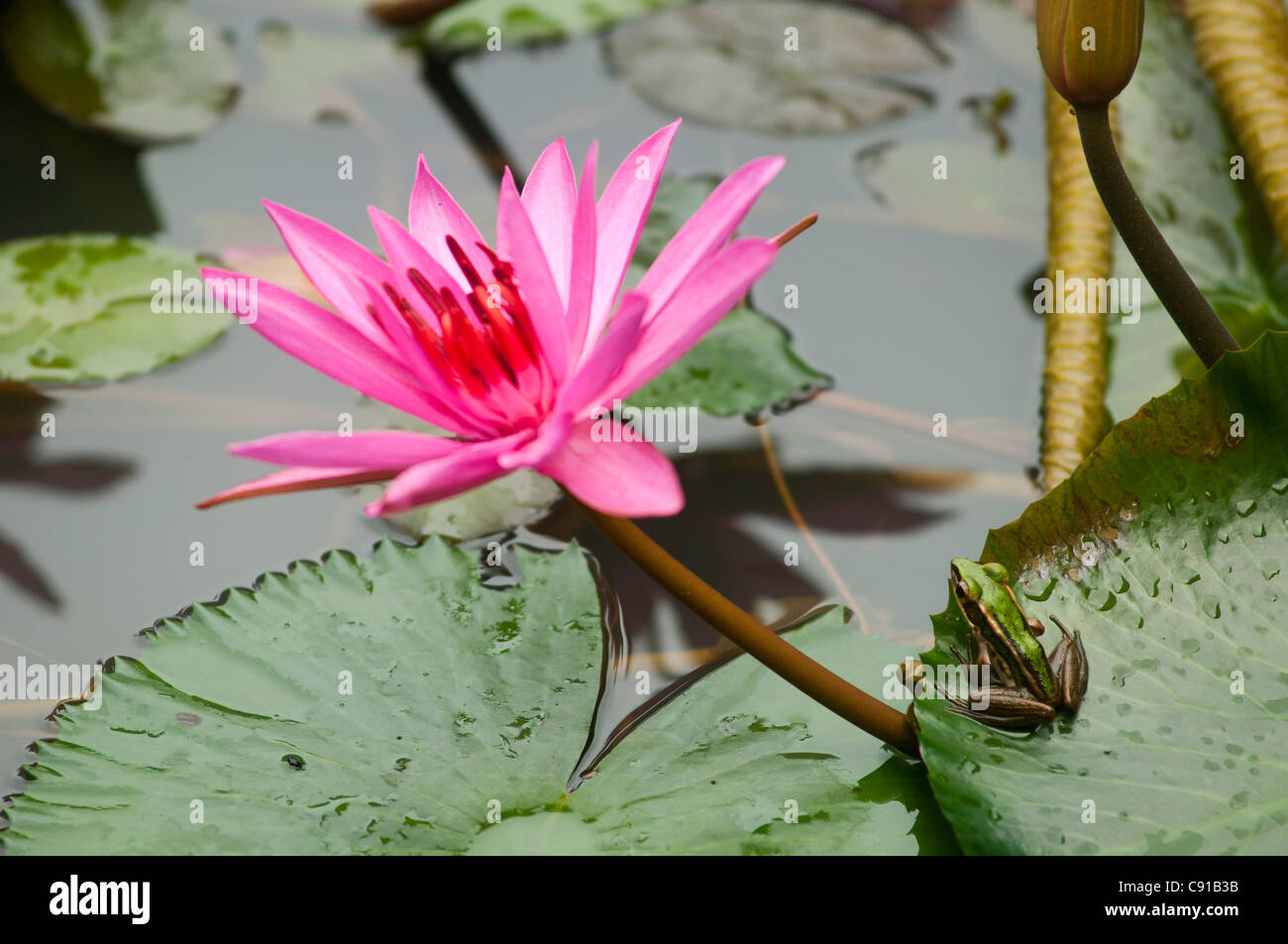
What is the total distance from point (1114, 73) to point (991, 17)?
81.4 inches

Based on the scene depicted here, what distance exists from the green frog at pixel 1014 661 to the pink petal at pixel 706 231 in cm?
52

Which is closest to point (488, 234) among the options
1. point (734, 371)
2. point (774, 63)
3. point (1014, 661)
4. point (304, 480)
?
point (734, 371)

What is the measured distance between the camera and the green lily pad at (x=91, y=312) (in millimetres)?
1834

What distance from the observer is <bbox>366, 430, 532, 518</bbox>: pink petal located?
0.83 meters

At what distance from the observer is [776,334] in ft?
6.31

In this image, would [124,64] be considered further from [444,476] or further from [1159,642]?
[1159,642]

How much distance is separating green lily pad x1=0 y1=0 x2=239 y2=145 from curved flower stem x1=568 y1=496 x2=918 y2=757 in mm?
2026

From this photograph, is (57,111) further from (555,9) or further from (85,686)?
(85,686)

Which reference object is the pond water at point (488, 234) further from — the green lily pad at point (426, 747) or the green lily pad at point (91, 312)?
the green lily pad at point (426, 747)

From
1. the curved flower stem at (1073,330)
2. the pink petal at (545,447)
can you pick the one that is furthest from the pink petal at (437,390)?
the curved flower stem at (1073,330)

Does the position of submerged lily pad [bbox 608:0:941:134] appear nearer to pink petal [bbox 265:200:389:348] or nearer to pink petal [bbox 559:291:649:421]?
pink petal [bbox 265:200:389:348]

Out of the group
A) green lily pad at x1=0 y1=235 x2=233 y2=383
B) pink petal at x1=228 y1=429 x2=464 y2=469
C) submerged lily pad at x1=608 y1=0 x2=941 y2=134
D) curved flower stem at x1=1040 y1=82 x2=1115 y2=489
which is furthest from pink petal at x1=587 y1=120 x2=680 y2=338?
submerged lily pad at x1=608 y1=0 x2=941 y2=134

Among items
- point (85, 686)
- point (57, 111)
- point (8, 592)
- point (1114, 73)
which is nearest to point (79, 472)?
point (8, 592)

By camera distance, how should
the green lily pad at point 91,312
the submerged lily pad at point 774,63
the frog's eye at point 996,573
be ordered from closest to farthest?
the frog's eye at point 996,573
the green lily pad at point 91,312
the submerged lily pad at point 774,63
